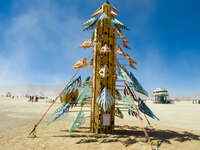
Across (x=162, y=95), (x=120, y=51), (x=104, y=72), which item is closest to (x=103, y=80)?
(x=104, y=72)

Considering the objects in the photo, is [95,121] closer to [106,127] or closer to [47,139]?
[106,127]

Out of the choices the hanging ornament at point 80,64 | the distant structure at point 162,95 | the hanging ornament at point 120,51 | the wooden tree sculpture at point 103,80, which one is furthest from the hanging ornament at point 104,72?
the distant structure at point 162,95

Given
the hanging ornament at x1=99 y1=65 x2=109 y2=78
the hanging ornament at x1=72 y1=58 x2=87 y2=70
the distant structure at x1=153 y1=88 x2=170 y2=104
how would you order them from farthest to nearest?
1. the distant structure at x1=153 y1=88 x2=170 y2=104
2. the hanging ornament at x1=72 y1=58 x2=87 y2=70
3. the hanging ornament at x1=99 y1=65 x2=109 y2=78

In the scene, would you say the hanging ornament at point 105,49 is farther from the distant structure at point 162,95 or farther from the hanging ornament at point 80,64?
the distant structure at point 162,95

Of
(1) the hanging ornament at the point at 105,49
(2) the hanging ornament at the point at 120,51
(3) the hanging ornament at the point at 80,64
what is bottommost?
(3) the hanging ornament at the point at 80,64

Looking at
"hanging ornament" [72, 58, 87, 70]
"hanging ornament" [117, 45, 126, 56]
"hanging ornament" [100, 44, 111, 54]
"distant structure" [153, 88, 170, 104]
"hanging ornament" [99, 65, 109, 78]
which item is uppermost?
"hanging ornament" [117, 45, 126, 56]

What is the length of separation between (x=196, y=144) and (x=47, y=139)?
303 inches

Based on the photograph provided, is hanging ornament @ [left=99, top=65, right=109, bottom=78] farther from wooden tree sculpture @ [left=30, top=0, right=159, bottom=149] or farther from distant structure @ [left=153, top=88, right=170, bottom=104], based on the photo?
distant structure @ [left=153, top=88, right=170, bottom=104]

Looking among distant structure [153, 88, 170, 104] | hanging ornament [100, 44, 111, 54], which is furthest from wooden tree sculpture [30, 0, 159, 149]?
distant structure [153, 88, 170, 104]

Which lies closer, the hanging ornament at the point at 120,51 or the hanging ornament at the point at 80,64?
the hanging ornament at the point at 80,64

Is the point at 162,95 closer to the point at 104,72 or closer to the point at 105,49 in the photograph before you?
the point at 104,72

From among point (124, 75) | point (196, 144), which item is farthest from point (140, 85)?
point (196, 144)

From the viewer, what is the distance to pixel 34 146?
22.1 ft

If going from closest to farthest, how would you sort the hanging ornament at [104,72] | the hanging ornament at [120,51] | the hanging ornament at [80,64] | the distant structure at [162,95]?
the hanging ornament at [104,72] < the hanging ornament at [80,64] < the hanging ornament at [120,51] < the distant structure at [162,95]
